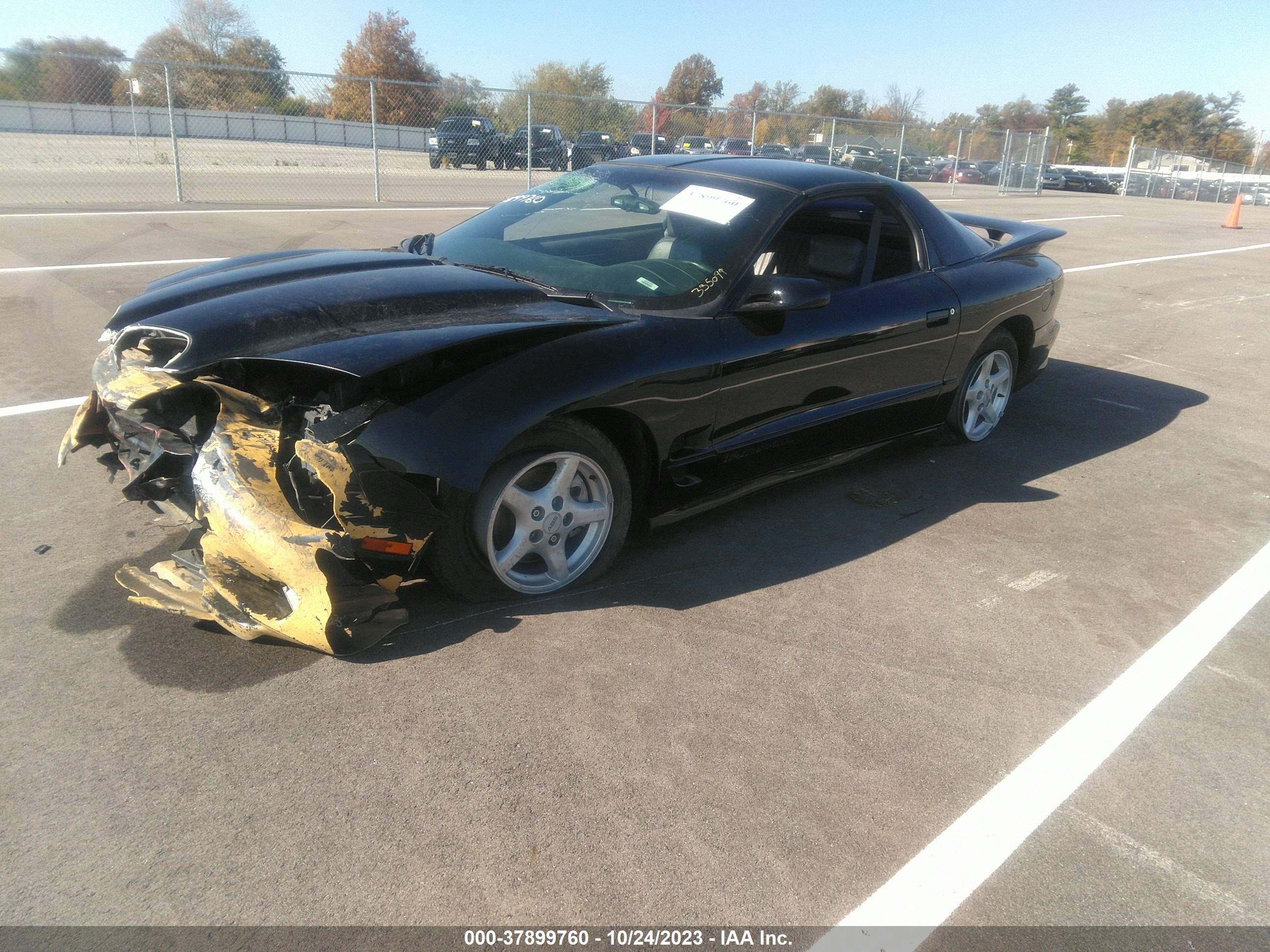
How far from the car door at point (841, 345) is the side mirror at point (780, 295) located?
2.7 inches

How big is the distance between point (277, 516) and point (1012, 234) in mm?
4773

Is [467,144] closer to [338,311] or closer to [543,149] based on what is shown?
[543,149]

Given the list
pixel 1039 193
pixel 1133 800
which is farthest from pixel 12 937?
pixel 1039 193

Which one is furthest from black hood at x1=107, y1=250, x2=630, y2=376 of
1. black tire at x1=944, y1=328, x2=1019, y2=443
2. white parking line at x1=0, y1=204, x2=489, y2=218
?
white parking line at x1=0, y1=204, x2=489, y2=218

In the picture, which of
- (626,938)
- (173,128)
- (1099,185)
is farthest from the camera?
(1099,185)

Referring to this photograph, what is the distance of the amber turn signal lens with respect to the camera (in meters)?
2.85

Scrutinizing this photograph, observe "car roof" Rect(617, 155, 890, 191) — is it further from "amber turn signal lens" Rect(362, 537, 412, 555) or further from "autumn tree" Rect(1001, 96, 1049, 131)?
"autumn tree" Rect(1001, 96, 1049, 131)

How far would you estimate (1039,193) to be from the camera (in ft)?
100

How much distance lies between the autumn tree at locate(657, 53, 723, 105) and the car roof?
9508cm

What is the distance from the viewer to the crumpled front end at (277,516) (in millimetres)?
2777

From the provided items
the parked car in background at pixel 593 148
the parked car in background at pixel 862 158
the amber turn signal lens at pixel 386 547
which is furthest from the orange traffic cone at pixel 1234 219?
the amber turn signal lens at pixel 386 547

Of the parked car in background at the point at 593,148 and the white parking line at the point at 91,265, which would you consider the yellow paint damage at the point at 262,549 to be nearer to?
the white parking line at the point at 91,265

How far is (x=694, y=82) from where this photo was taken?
94.7 metres

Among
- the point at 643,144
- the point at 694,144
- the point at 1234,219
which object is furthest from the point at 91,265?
the point at 1234,219
